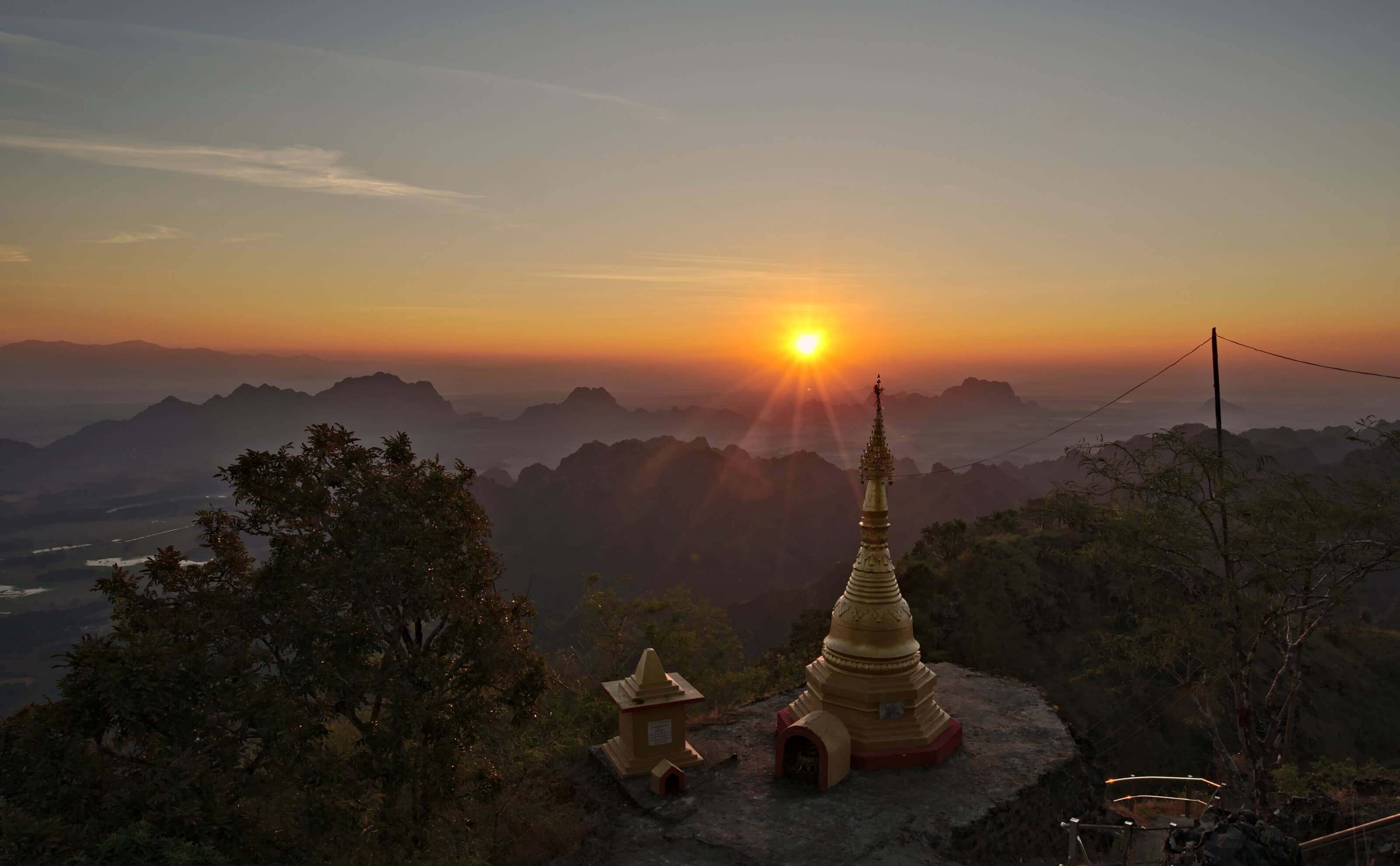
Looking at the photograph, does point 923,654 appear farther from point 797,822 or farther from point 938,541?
point 797,822

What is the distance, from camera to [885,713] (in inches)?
635

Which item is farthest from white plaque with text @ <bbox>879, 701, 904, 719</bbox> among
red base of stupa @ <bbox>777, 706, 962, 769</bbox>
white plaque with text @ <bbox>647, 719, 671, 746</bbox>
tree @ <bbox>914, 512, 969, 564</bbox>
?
tree @ <bbox>914, 512, 969, 564</bbox>

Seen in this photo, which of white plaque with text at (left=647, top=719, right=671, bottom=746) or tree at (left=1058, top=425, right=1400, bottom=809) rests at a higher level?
tree at (left=1058, top=425, right=1400, bottom=809)

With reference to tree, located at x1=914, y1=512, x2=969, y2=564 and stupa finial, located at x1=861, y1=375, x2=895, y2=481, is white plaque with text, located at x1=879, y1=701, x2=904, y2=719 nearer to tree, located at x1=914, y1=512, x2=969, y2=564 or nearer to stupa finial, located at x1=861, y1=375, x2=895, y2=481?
stupa finial, located at x1=861, y1=375, x2=895, y2=481

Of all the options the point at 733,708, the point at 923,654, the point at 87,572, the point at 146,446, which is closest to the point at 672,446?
the point at 87,572

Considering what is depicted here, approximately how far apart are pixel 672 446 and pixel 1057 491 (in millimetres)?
113549

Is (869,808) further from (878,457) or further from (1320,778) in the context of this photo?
(1320,778)

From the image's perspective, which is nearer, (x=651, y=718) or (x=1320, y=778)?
(x=651, y=718)

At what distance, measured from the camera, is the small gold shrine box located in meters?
→ 15.8

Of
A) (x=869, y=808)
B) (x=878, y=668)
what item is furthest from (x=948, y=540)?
(x=869, y=808)

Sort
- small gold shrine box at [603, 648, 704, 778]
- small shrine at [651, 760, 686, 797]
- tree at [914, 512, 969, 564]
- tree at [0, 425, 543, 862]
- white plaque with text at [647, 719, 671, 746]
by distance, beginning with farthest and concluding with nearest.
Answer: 1. tree at [914, 512, 969, 564]
2. white plaque with text at [647, 719, 671, 746]
3. small gold shrine box at [603, 648, 704, 778]
4. small shrine at [651, 760, 686, 797]
5. tree at [0, 425, 543, 862]

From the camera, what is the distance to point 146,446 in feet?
564

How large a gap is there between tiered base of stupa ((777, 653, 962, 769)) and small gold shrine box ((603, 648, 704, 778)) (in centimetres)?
336

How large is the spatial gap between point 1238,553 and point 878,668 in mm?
8702
